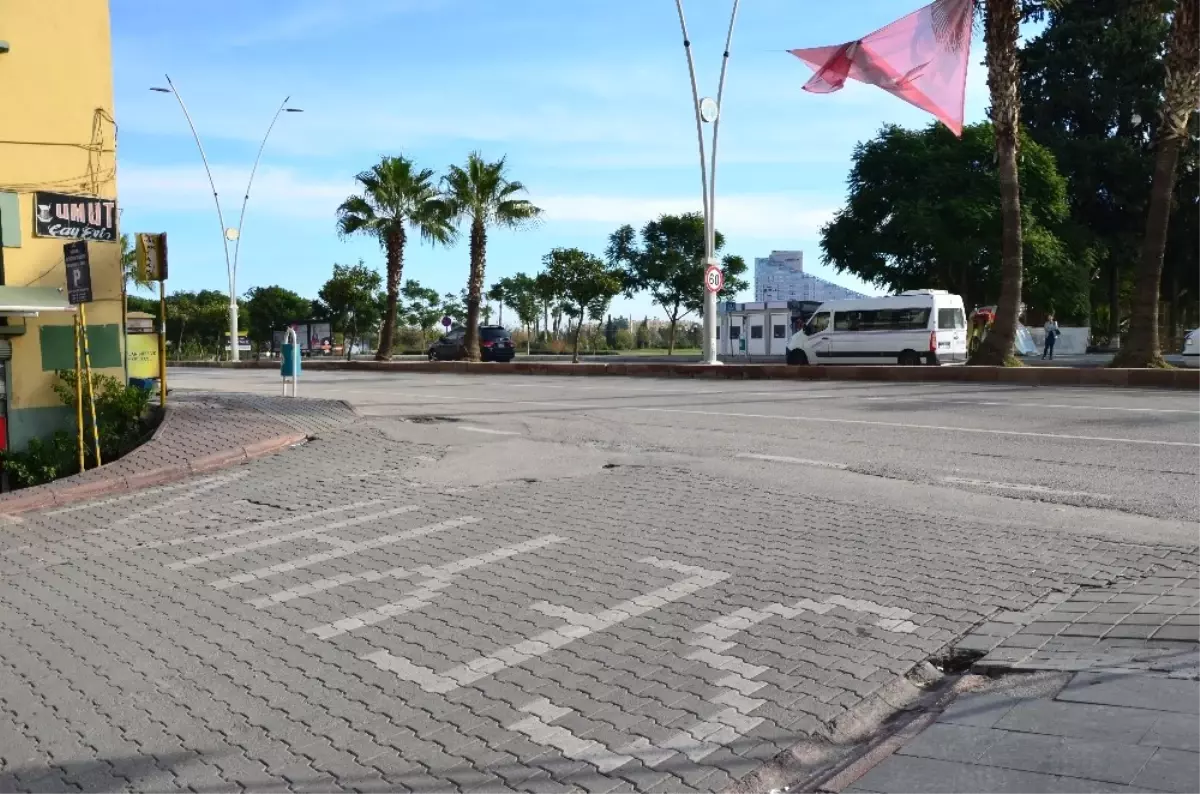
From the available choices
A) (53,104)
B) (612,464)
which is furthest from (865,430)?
(53,104)

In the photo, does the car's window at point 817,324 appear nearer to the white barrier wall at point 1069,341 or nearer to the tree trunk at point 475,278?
the tree trunk at point 475,278

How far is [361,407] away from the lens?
Result: 16.7 meters

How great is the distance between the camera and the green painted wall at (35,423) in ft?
41.9

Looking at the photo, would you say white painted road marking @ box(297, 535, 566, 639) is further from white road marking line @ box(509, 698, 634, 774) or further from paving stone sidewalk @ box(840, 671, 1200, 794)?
paving stone sidewalk @ box(840, 671, 1200, 794)

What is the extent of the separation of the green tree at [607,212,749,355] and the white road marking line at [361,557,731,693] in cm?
5283

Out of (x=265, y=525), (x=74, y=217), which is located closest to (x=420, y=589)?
(x=265, y=525)

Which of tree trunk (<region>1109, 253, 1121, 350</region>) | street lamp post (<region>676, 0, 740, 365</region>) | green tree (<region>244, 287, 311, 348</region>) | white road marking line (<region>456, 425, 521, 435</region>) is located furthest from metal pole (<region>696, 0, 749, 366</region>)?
green tree (<region>244, 287, 311, 348</region>)

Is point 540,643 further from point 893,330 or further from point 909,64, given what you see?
point 893,330

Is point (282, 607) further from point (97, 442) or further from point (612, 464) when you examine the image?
point (97, 442)

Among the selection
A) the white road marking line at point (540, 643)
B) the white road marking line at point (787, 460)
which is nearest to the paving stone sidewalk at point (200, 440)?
the white road marking line at point (787, 460)

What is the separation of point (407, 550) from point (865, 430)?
22.4 feet

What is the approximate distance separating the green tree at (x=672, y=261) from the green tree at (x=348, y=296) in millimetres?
15745

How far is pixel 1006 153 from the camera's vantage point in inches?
905

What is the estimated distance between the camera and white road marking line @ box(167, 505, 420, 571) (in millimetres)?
7042
